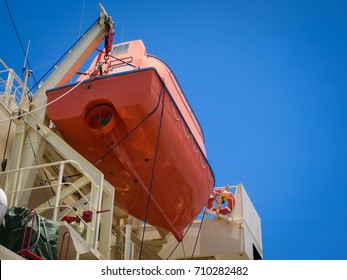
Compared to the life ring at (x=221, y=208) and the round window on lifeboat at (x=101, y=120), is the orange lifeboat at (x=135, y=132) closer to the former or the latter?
the round window on lifeboat at (x=101, y=120)

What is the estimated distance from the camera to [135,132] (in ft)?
36.1

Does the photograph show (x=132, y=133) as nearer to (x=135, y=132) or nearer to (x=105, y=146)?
(x=135, y=132)

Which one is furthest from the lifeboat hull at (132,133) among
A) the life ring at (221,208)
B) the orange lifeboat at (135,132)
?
the life ring at (221,208)

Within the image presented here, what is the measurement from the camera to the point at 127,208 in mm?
12422

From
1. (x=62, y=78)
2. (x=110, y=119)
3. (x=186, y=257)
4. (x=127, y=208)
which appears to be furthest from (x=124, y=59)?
(x=186, y=257)

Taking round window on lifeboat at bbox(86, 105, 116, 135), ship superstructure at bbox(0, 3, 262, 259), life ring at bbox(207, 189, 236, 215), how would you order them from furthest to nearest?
life ring at bbox(207, 189, 236, 215), round window on lifeboat at bbox(86, 105, 116, 135), ship superstructure at bbox(0, 3, 262, 259)

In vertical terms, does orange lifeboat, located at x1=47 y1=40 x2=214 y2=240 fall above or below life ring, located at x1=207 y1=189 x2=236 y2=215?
below

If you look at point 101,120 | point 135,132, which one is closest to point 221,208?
point 135,132

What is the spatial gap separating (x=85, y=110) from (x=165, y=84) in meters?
1.56

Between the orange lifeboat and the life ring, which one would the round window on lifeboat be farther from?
the life ring

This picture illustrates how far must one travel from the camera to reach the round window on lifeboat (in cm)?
1083

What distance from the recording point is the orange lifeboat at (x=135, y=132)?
429 inches

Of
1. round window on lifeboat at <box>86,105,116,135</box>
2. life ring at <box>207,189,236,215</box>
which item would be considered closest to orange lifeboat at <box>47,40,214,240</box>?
round window on lifeboat at <box>86,105,116,135</box>

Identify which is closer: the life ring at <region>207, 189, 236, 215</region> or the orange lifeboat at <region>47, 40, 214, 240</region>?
the orange lifeboat at <region>47, 40, 214, 240</region>
